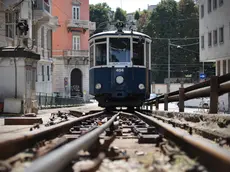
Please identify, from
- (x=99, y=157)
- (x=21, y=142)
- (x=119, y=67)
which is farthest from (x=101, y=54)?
(x=99, y=157)

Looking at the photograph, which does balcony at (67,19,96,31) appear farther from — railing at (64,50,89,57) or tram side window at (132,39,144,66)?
tram side window at (132,39,144,66)

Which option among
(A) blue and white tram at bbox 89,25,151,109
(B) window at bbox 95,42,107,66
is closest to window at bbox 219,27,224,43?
(A) blue and white tram at bbox 89,25,151,109

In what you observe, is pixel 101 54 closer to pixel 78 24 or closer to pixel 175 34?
pixel 78 24

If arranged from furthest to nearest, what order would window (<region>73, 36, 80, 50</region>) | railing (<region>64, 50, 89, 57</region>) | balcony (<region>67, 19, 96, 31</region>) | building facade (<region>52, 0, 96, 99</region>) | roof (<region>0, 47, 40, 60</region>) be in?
window (<region>73, 36, 80, 50</region>), building facade (<region>52, 0, 96, 99</region>), balcony (<region>67, 19, 96, 31</region>), railing (<region>64, 50, 89, 57</region>), roof (<region>0, 47, 40, 60</region>)

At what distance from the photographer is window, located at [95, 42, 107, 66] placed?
14125mm

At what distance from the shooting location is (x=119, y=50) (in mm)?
14117

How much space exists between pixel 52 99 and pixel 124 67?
18690 mm

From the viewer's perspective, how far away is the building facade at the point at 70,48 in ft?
169

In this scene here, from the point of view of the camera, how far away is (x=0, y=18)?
24.1 metres

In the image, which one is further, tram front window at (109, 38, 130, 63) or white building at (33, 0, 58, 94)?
white building at (33, 0, 58, 94)

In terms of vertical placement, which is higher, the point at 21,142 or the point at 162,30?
the point at 162,30

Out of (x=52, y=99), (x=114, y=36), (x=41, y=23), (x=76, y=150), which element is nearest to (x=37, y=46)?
(x=41, y=23)

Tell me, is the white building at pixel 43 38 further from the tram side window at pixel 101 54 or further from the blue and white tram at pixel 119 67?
the blue and white tram at pixel 119 67

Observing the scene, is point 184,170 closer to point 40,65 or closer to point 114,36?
point 114,36
